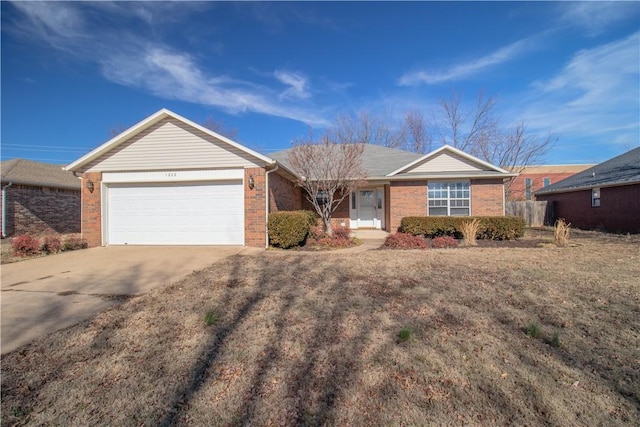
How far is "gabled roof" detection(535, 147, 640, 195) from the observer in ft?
49.8

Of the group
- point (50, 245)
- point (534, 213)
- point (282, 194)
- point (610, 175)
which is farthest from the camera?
point (534, 213)

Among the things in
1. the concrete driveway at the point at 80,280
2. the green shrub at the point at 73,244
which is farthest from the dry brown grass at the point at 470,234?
the green shrub at the point at 73,244

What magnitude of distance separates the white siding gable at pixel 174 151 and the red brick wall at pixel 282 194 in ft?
4.29

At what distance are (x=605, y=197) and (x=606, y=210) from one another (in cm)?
72

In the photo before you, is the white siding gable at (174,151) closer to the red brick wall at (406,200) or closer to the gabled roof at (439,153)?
the red brick wall at (406,200)

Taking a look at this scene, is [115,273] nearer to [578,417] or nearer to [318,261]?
[318,261]

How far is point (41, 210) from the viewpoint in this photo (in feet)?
51.6

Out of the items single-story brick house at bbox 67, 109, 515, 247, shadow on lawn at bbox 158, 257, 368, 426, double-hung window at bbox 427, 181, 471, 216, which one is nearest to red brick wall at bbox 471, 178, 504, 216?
double-hung window at bbox 427, 181, 471, 216

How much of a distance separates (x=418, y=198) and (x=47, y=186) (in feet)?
61.6

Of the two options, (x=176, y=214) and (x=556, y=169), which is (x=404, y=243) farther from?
(x=556, y=169)

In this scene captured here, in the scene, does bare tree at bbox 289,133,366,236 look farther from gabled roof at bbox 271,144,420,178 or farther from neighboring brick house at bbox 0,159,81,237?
neighboring brick house at bbox 0,159,81,237

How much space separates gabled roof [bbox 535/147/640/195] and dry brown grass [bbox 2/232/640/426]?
44.6 ft

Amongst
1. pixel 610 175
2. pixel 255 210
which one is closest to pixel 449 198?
pixel 255 210

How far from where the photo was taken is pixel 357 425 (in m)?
2.32
